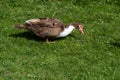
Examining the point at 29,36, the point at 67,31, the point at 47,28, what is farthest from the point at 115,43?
the point at 29,36

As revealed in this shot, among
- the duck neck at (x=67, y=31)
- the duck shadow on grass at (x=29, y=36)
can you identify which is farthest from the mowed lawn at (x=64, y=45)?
the duck neck at (x=67, y=31)

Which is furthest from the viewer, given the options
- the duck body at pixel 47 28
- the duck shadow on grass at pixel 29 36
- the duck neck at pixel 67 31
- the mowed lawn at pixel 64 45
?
the duck shadow on grass at pixel 29 36

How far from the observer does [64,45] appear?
922cm

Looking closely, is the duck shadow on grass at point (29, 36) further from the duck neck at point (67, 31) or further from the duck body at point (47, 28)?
the duck neck at point (67, 31)

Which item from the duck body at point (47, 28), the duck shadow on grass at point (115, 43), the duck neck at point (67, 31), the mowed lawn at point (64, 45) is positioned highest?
the duck body at point (47, 28)

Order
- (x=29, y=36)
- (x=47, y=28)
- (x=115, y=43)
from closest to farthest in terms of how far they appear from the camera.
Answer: (x=47, y=28) < (x=115, y=43) < (x=29, y=36)

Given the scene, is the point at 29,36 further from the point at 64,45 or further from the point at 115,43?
the point at 115,43

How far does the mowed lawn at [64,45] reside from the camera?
7977 millimetres

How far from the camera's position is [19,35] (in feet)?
31.6

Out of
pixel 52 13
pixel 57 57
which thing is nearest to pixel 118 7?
pixel 52 13

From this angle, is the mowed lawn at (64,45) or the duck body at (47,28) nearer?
the mowed lawn at (64,45)

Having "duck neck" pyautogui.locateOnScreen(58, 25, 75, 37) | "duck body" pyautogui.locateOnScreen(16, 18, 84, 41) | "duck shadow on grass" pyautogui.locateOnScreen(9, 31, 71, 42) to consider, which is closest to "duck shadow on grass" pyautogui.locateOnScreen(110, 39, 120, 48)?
"duck neck" pyautogui.locateOnScreen(58, 25, 75, 37)

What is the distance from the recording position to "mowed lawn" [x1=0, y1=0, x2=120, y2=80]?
7.98 m

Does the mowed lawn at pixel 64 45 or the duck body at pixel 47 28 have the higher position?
the duck body at pixel 47 28
